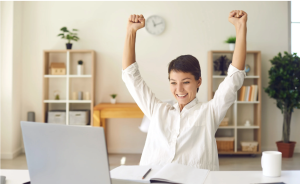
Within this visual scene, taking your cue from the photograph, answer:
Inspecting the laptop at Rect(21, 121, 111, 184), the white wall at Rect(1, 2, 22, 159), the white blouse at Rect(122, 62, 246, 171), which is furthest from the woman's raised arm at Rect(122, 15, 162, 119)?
the white wall at Rect(1, 2, 22, 159)

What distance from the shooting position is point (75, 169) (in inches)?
30.3

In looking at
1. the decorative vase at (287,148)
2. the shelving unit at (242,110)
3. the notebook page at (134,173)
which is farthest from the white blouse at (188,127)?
the decorative vase at (287,148)

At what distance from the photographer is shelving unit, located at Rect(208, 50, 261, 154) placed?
169 inches

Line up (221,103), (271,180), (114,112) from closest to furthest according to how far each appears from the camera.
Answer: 1. (271,180)
2. (221,103)
3. (114,112)

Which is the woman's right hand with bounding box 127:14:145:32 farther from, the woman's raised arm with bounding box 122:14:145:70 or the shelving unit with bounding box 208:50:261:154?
the shelving unit with bounding box 208:50:261:154

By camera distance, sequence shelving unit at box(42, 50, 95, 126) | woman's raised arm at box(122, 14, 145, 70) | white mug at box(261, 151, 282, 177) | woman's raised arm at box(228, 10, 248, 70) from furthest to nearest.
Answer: shelving unit at box(42, 50, 95, 126), woman's raised arm at box(122, 14, 145, 70), woman's raised arm at box(228, 10, 248, 70), white mug at box(261, 151, 282, 177)

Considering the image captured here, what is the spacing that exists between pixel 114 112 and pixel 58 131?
3285 millimetres

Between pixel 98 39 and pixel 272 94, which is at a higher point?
pixel 98 39

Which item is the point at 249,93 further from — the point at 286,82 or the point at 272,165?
the point at 272,165

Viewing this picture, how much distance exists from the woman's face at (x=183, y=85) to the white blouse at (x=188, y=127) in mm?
41

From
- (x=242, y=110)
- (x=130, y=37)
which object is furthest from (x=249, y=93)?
(x=130, y=37)

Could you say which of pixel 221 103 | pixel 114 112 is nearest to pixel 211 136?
pixel 221 103

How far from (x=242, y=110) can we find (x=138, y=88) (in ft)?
11.5

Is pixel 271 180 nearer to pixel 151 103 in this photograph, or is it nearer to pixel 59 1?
pixel 151 103
